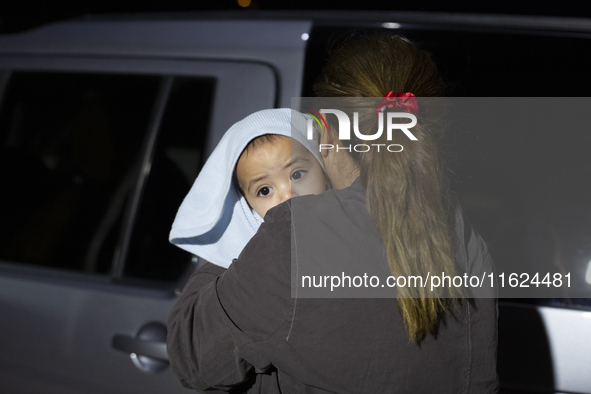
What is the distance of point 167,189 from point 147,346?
0.55 m

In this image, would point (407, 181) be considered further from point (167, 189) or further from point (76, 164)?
point (76, 164)

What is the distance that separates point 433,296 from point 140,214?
1103 millimetres

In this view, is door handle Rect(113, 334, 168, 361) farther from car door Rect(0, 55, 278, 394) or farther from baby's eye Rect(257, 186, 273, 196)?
baby's eye Rect(257, 186, 273, 196)

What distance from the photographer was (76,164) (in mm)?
2441

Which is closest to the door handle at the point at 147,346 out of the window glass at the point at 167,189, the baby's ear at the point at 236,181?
the window glass at the point at 167,189

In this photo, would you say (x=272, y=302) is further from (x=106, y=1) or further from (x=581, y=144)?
(x=106, y=1)

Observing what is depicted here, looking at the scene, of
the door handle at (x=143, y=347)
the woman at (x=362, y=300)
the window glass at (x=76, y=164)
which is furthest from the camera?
the window glass at (x=76, y=164)

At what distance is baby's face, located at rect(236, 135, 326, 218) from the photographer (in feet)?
2.99

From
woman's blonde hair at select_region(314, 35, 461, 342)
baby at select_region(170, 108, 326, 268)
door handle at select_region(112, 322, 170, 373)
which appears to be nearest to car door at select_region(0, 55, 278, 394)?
door handle at select_region(112, 322, 170, 373)

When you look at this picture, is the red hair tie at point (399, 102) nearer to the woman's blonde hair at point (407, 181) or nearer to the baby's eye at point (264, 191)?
the woman's blonde hair at point (407, 181)

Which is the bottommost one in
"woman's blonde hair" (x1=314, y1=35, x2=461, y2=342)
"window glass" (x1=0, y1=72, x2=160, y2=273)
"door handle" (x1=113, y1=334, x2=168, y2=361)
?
"door handle" (x1=113, y1=334, x2=168, y2=361)

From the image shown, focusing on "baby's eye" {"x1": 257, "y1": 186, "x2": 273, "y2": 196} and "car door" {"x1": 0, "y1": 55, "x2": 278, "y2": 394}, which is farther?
"car door" {"x1": 0, "y1": 55, "x2": 278, "y2": 394}

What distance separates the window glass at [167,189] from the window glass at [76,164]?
0.31m

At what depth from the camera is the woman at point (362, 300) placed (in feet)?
2.34
